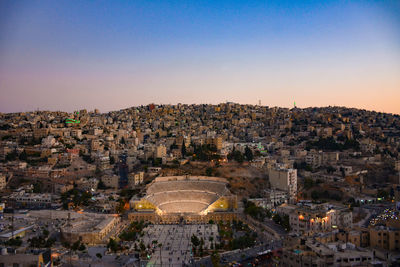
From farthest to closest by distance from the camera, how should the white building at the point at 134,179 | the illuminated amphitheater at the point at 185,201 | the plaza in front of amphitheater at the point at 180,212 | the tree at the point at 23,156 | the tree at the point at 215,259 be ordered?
the tree at the point at 23,156 → the white building at the point at 134,179 → the illuminated amphitheater at the point at 185,201 → the plaza in front of amphitheater at the point at 180,212 → the tree at the point at 215,259

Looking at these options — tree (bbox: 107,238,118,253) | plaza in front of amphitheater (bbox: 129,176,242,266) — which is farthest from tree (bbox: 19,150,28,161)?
tree (bbox: 107,238,118,253)

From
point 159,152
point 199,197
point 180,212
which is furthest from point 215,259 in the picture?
point 159,152

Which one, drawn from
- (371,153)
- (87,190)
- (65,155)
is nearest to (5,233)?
(87,190)

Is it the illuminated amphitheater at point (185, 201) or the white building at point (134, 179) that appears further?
the white building at point (134, 179)

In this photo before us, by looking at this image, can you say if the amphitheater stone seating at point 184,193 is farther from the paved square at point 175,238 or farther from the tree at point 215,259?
the tree at point 215,259

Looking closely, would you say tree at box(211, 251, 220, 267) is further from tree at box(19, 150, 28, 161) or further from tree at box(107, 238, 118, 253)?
tree at box(19, 150, 28, 161)

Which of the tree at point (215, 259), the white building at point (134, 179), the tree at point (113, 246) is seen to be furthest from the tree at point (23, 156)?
the tree at point (215, 259)
